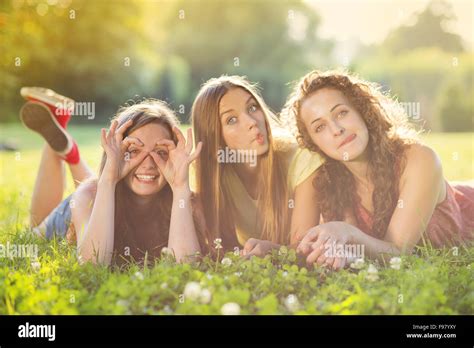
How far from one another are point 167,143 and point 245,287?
0.91 meters

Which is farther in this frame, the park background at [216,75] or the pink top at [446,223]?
the pink top at [446,223]

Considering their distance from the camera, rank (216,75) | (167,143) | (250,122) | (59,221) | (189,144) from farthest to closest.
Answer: (216,75), (59,221), (250,122), (167,143), (189,144)

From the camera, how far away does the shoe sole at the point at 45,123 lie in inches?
149

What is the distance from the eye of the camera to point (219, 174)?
3115mm

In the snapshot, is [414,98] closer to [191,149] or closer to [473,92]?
[473,92]

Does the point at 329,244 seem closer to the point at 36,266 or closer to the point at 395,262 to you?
the point at 395,262

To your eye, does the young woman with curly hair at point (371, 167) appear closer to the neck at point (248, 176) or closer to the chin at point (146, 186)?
the neck at point (248, 176)

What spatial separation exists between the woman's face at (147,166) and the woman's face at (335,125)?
0.78 m

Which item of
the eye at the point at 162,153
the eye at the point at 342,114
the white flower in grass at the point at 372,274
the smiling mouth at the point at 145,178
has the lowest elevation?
the white flower in grass at the point at 372,274

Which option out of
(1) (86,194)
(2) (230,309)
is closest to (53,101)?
(1) (86,194)

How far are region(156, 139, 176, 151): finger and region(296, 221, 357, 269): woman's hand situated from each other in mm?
805

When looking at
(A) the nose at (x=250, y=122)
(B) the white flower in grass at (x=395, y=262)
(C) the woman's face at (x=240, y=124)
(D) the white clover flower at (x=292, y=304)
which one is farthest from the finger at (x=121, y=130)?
(B) the white flower in grass at (x=395, y=262)

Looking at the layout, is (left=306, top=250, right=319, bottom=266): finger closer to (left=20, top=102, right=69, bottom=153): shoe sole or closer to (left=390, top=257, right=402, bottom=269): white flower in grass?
(left=390, top=257, right=402, bottom=269): white flower in grass

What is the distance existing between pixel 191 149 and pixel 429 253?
50.3 inches
